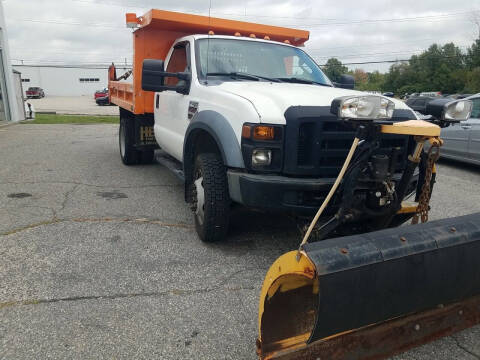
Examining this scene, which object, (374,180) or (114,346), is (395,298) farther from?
(114,346)

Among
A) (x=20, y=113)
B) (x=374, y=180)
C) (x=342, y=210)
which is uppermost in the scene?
(x=374, y=180)

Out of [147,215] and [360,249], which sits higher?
[360,249]

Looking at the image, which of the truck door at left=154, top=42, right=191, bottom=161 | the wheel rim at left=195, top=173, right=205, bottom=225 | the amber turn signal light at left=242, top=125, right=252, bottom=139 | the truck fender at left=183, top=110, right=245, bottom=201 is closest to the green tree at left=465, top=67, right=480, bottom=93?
the truck door at left=154, top=42, right=191, bottom=161

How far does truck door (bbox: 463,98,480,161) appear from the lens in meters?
7.88

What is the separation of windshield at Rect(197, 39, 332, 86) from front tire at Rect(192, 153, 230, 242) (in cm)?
118

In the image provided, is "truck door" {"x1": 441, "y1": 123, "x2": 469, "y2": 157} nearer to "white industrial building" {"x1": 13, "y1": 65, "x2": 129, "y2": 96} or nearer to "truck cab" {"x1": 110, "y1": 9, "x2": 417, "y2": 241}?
"truck cab" {"x1": 110, "y1": 9, "x2": 417, "y2": 241}

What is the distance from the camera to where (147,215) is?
16.1 feet

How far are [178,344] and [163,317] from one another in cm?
32

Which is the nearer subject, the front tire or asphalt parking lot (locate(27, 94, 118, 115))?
the front tire

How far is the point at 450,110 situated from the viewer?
2.99 metres

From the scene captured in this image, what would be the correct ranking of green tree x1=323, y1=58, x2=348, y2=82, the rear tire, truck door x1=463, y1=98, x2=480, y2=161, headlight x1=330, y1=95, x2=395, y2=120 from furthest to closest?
1. truck door x1=463, y1=98, x2=480, y2=161
2. the rear tire
3. green tree x1=323, y1=58, x2=348, y2=82
4. headlight x1=330, y1=95, x2=395, y2=120

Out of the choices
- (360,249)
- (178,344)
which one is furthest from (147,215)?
(360,249)

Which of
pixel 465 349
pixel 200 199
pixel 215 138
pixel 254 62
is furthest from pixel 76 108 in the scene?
pixel 465 349

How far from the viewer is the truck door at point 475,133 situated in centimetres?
788
